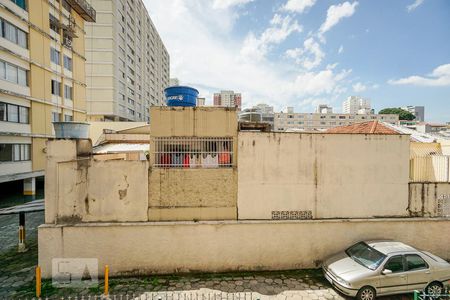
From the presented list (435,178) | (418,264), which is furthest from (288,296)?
(435,178)

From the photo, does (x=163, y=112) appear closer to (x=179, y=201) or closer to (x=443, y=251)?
(x=179, y=201)

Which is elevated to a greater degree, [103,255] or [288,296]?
[103,255]

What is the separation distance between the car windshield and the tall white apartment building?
3797 centimetres

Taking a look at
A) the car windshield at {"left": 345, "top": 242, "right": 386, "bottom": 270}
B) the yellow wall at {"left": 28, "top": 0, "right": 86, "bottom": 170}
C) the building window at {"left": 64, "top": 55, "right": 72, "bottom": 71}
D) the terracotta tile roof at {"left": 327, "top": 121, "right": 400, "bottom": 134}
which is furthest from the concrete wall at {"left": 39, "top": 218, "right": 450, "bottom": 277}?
the building window at {"left": 64, "top": 55, "right": 72, "bottom": 71}

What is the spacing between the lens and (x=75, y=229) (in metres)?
6.88

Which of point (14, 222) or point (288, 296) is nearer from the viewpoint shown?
point (288, 296)

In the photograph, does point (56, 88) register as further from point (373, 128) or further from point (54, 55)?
point (373, 128)

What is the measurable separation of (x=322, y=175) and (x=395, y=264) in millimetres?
3108

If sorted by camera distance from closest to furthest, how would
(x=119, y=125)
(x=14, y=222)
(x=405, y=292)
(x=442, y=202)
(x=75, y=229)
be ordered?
(x=405, y=292) < (x=75, y=229) < (x=442, y=202) < (x=14, y=222) < (x=119, y=125)

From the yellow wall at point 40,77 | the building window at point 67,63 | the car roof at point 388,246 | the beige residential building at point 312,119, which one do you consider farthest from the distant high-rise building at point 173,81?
the car roof at point 388,246

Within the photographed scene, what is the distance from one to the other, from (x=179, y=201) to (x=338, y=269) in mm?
5277

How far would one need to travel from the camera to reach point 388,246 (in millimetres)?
6625

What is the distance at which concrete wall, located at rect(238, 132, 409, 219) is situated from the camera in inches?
295

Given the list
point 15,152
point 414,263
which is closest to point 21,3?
point 15,152
